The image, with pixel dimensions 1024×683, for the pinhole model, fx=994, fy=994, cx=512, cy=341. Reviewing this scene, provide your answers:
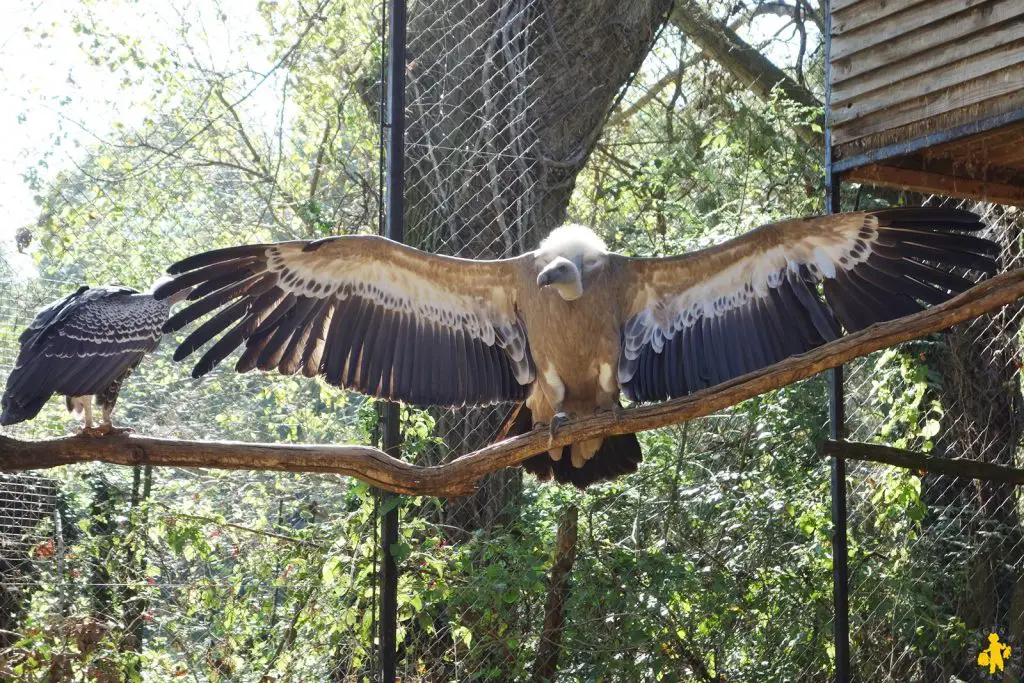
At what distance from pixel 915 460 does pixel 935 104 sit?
4.51ft

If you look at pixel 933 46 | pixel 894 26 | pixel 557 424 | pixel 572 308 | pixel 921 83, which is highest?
pixel 894 26

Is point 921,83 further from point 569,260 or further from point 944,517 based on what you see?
point 944,517

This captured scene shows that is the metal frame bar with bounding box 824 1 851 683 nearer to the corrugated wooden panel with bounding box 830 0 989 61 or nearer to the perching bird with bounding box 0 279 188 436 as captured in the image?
the corrugated wooden panel with bounding box 830 0 989 61

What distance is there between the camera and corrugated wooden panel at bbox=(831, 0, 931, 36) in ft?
13.1

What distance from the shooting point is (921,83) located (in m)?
3.91

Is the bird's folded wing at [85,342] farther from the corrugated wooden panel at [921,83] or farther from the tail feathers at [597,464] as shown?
the corrugated wooden panel at [921,83]

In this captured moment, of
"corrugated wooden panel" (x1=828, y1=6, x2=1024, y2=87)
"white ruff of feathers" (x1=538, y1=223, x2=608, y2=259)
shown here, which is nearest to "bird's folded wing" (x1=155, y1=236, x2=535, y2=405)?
"white ruff of feathers" (x1=538, y1=223, x2=608, y2=259)

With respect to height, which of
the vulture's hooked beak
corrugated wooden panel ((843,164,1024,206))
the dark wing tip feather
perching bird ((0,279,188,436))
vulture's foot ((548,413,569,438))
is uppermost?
corrugated wooden panel ((843,164,1024,206))

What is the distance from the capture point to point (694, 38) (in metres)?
7.35

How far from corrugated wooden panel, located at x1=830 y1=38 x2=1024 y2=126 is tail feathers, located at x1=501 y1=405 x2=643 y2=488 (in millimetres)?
1723

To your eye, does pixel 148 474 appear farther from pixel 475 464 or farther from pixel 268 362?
pixel 475 464

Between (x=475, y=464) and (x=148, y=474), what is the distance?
2.80 metres

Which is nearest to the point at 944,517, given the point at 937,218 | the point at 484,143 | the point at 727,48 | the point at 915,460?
the point at 915,460

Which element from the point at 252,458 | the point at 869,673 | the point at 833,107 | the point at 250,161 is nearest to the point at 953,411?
the point at 869,673
